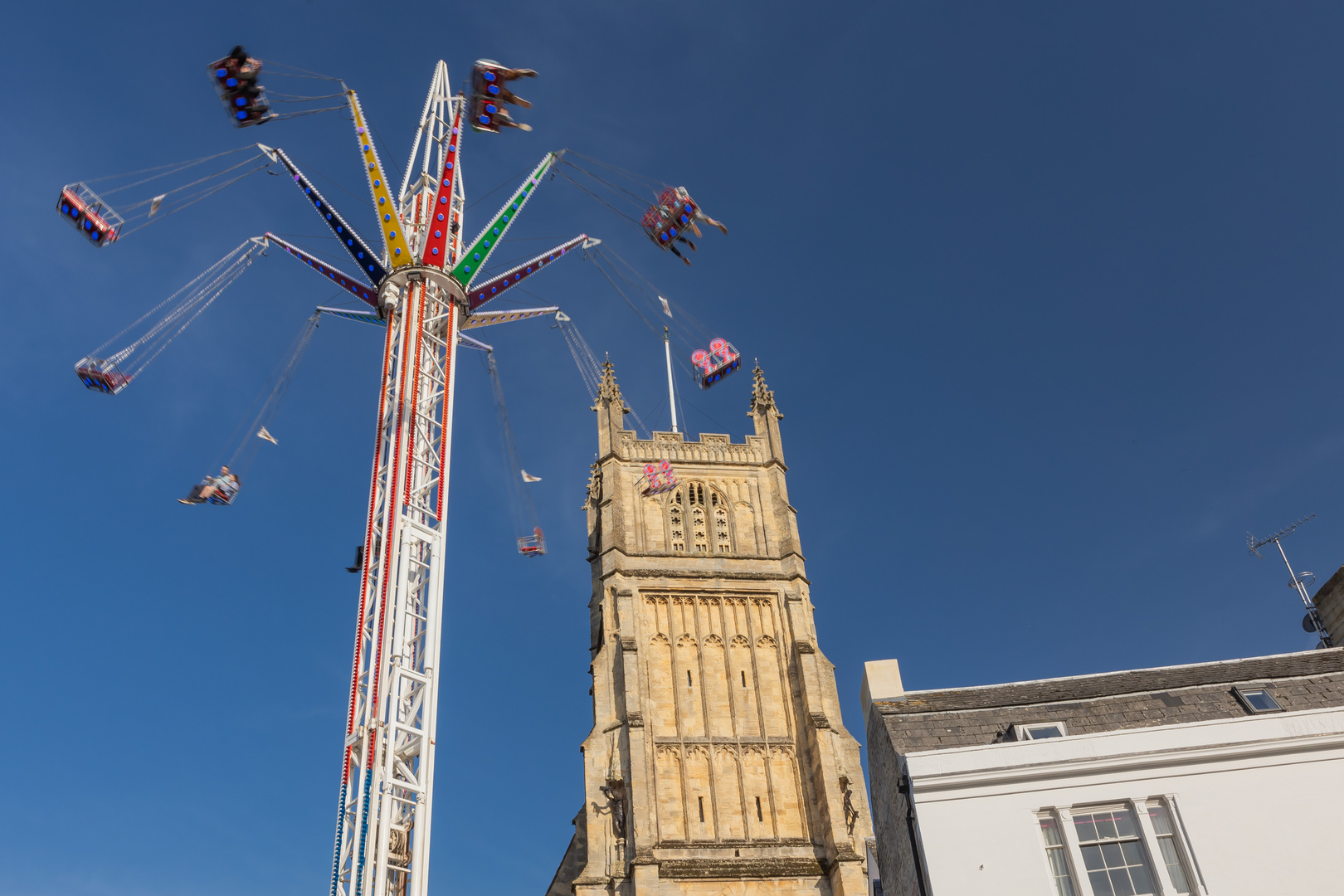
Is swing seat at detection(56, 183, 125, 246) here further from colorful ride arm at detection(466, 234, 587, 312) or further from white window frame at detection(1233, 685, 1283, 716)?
white window frame at detection(1233, 685, 1283, 716)

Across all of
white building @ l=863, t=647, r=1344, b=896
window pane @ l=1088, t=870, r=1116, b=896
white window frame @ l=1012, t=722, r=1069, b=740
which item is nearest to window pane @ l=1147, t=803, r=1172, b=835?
white building @ l=863, t=647, r=1344, b=896

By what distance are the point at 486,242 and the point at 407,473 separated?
998 centimetres

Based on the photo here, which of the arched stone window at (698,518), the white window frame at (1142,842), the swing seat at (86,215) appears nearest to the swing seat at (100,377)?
the swing seat at (86,215)

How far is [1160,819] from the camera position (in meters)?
20.2

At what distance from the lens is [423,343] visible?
39.6 metres

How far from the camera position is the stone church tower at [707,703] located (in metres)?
41.0

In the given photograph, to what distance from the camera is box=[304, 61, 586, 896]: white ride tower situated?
30.6 m

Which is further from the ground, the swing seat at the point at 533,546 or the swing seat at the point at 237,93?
the swing seat at the point at 237,93

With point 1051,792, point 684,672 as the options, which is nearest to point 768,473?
point 684,672

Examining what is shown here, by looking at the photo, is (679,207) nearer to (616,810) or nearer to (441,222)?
(441,222)

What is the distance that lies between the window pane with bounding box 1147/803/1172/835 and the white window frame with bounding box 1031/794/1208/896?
0.07 meters

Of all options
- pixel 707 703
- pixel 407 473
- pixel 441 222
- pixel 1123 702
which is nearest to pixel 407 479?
pixel 407 473

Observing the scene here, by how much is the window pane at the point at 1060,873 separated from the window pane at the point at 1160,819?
1.83 metres

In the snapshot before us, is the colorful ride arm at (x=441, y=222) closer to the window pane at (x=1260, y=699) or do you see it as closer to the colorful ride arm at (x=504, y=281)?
the colorful ride arm at (x=504, y=281)
